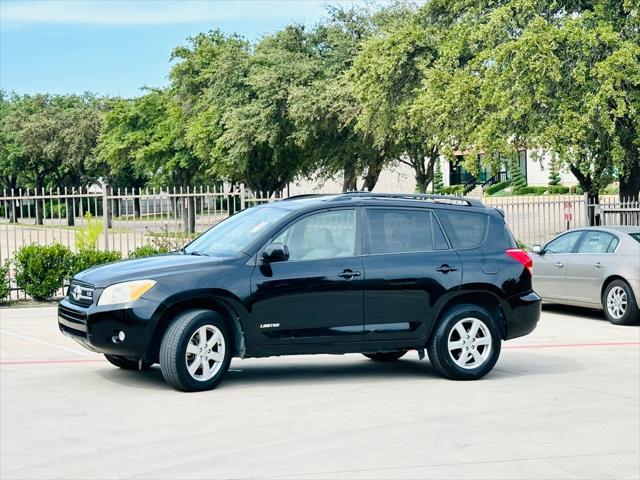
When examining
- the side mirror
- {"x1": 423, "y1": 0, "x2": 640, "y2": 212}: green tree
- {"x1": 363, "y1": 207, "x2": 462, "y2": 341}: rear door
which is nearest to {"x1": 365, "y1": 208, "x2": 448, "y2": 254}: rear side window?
{"x1": 363, "y1": 207, "x2": 462, "y2": 341}: rear door

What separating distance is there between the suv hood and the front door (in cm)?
54

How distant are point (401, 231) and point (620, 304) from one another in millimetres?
6868

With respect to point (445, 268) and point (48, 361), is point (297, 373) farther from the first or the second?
point (48, 361)

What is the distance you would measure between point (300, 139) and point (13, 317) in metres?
28.5

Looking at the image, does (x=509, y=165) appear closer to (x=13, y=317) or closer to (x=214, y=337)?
(x=13, y=317)

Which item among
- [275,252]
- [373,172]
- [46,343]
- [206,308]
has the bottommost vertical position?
[46,343]

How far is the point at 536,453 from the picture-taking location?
7547 millimetres

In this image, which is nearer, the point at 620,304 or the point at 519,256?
the point at 519,256

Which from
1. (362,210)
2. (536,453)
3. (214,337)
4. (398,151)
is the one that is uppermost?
(398,151)

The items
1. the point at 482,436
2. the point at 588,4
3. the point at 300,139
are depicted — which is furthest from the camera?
the point at 300,139

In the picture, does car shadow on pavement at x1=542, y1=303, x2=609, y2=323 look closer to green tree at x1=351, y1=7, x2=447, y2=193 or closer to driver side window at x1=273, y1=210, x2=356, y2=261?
driver side window at x1=273, y1=210, x2=356, y2=261

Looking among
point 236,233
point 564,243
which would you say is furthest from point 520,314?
point 564,243

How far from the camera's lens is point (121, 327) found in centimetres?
970

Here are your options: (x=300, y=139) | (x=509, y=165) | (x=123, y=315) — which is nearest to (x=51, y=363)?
(x=123, y=315)
